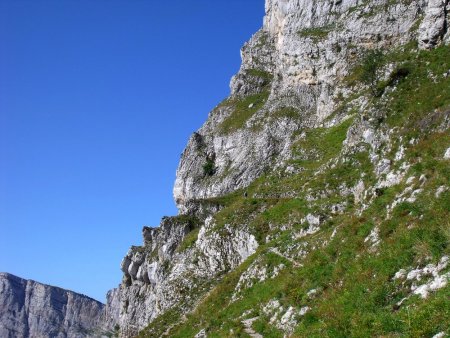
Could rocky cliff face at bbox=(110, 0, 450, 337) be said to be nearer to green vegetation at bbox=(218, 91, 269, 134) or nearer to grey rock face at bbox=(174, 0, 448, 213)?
grey rock face at bbox=(174, 0, 448, 213)

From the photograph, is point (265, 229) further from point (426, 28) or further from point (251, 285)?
point (426, 28)

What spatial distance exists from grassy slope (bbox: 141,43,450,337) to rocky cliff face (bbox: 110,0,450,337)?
0.13 meters

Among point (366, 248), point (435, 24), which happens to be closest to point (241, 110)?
point (435, 24)

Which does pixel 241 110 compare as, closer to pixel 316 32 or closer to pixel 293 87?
pixel 293 87

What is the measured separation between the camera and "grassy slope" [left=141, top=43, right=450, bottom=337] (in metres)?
15.3

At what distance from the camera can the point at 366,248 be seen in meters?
21.3

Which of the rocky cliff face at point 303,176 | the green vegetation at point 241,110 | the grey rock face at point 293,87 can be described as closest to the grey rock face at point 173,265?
the rocky cliff face at point 303,176

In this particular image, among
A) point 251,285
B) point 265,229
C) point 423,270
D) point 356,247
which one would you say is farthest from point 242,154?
point 423,270

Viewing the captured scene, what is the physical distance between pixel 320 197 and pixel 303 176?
13.0 meters

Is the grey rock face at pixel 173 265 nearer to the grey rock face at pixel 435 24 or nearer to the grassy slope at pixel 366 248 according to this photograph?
the grassy slope at pixel 366 248

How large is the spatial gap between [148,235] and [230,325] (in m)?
52.0

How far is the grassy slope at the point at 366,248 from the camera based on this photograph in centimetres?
1528

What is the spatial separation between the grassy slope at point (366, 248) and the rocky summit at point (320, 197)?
A: 10 cm

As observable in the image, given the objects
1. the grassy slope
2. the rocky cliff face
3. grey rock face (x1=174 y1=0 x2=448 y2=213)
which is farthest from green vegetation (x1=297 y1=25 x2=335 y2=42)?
the grassy slope
